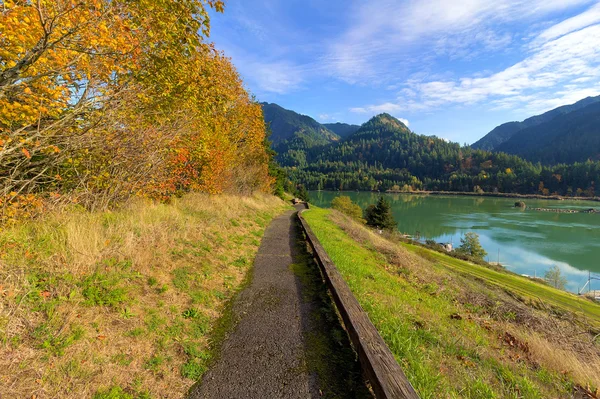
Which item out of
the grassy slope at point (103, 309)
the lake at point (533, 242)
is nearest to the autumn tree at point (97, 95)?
the grassy slope at point (103, 309)

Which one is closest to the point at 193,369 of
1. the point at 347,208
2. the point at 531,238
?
the point at 347,208

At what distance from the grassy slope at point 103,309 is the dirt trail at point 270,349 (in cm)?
33

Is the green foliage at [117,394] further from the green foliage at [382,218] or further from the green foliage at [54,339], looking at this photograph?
the green foliage at [382,218]

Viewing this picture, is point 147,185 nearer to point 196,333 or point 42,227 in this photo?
point 42,227

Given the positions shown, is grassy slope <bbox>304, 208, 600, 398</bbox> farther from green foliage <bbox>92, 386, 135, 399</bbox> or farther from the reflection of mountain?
the reflection of mountain

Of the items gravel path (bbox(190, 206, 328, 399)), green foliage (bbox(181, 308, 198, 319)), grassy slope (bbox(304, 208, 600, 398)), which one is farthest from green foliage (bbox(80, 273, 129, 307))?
grassy slope (bbox(304, 208, 600, 398))

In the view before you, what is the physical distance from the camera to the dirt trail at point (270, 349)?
336 cm

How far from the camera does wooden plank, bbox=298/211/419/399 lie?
305 cm

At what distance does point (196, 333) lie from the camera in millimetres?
4359

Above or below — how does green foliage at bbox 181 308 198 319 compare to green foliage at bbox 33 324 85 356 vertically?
below

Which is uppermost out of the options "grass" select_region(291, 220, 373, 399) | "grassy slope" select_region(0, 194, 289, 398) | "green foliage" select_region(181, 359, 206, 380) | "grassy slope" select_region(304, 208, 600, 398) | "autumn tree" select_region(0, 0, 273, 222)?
"autumn tree" select_region(0, 0, 273, 222)

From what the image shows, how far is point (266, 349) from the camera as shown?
13.5ft

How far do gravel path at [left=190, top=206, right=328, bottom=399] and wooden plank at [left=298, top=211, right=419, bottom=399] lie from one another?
2.31 feet

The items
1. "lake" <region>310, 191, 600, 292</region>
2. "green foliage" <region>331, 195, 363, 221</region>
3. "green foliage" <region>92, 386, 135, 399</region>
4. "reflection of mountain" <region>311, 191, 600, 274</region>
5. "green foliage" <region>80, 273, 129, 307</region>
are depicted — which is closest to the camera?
"green foliage" <region>92, 386, 135, 399</region>
